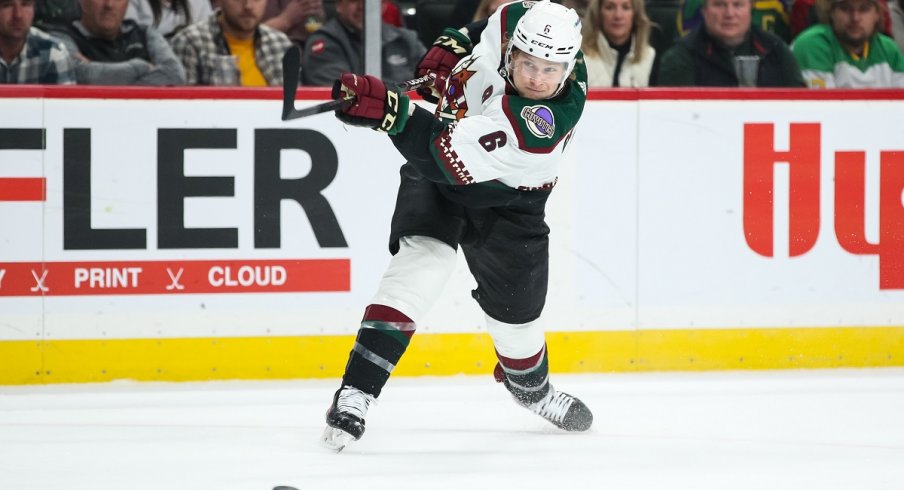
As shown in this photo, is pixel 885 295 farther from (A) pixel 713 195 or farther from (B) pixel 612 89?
(B) pixel 612 89

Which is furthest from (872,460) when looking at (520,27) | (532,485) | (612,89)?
(612,89)

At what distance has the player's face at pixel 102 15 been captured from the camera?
4.23 m

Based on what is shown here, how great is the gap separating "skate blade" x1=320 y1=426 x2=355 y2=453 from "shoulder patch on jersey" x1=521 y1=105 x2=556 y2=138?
0.85 metres

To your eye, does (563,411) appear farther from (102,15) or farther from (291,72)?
(102,15)

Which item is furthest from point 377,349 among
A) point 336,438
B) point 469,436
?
point 469,436

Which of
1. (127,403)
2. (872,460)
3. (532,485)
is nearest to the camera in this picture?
(532,485)

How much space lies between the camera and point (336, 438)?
10.2ft

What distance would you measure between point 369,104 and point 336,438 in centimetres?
83

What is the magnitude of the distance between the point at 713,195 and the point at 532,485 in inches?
72.2

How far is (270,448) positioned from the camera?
3166 millimetres

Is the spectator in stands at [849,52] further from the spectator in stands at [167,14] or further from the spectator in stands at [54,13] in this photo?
the spectator in stands at [54,13]

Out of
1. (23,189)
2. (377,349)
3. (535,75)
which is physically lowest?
(377,349)

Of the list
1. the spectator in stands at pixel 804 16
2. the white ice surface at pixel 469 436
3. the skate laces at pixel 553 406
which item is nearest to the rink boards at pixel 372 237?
the white ice surface at pixel 469 436

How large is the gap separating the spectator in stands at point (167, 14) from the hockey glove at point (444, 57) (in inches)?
52.5
